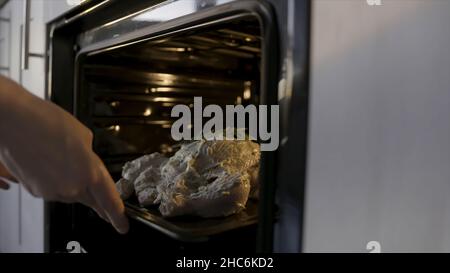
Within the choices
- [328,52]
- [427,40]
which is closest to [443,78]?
[427,40]

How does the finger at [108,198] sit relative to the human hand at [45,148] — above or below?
below

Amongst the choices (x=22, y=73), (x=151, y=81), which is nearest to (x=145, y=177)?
(x=151, y=81)

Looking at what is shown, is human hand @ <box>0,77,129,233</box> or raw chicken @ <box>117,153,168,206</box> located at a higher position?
human hand @ <box>0,77,129,233</box>

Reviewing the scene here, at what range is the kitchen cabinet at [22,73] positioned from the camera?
44.0 inches

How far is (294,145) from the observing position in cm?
46

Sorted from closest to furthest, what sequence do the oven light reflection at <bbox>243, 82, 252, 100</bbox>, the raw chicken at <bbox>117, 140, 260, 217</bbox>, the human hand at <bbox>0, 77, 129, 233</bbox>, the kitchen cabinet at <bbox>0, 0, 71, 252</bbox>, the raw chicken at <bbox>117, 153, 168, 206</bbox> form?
1. the human hand at <bbox>0, 77, 129, 233</bbox>
2. the raw chicken at <bbox>117, 140, 260, 217</bbox>
3. the raw chicken at <bbox>117, 153, 168, 206</bbox>
4. the kitchen cabinet at <bbox>0, 0, 71, 252</bbox>
5. the oven light reflection at <bbox>243, 82, 252, 100</bbox>

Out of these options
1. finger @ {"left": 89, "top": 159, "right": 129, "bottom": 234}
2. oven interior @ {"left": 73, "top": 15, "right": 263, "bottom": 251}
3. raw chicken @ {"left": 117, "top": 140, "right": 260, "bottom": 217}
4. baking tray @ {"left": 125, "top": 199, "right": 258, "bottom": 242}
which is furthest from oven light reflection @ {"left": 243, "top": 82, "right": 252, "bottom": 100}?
finger @ {"left": 89, "top": 159, "right": 129, "bottom": 234}

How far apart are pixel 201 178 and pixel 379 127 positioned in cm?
44

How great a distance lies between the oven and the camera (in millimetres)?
467

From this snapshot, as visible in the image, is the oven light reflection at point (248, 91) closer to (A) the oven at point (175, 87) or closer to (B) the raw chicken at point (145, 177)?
(A) the oven at point (175, 87)

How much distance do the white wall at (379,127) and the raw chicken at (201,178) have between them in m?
0.28

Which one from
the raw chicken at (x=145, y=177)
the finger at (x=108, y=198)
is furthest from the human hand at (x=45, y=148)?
the raw chicken at (x=145, y=177)

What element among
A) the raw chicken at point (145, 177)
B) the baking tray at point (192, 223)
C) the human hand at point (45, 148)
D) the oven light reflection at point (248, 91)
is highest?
the oven light reflection at point (248, 91)

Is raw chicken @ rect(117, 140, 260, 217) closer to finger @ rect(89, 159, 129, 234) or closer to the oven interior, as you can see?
the oven interior
